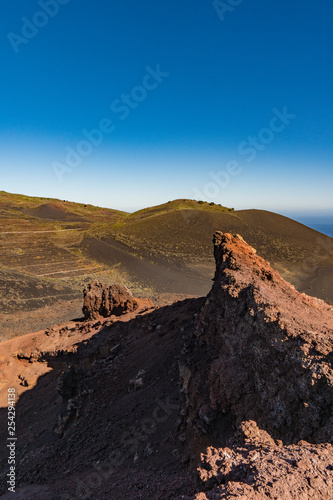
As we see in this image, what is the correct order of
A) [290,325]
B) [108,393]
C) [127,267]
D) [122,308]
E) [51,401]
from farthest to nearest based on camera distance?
[127,267]
[122,308]
[51,401]
[108,393]
[290,325]

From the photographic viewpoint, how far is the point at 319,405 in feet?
9.90

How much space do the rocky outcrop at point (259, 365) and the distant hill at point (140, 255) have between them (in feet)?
48.7

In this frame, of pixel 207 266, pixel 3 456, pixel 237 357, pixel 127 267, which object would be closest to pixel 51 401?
pixel 3 456

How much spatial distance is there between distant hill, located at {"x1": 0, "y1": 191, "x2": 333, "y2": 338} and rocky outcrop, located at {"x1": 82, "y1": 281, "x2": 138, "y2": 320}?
5.71 meters

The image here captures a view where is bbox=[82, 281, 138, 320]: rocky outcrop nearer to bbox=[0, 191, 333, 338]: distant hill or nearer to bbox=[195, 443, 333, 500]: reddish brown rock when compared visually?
bbox=[0, 191, 333, 338]: distant hill

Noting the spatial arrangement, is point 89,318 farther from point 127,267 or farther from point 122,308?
point 127,267

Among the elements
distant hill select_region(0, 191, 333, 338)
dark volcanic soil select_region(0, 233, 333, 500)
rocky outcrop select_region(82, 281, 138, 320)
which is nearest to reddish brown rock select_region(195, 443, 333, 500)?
dark volcanic soil select_region(0, 233, 333, 500)

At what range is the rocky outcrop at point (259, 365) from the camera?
3.11m

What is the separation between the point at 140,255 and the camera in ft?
118

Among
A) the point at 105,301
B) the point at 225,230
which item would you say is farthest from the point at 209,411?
the point at 225,230

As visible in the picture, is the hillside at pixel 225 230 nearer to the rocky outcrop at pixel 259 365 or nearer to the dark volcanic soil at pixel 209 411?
the dark volcanic soil at pixel 209 411

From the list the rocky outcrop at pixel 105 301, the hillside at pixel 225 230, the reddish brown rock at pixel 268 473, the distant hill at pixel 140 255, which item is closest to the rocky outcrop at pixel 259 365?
the reddish brown rock at pixel 268 473

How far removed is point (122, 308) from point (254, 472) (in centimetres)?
1096

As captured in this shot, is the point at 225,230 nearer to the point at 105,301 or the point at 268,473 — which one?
the point at 105,301
